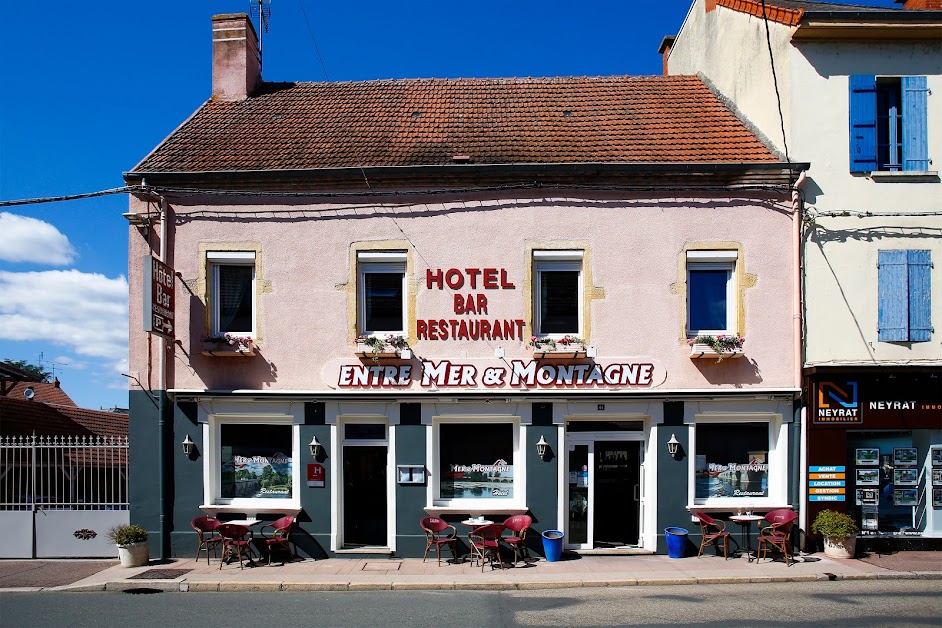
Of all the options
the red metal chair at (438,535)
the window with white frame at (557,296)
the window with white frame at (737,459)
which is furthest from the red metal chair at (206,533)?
the window with white frame at (737,459)

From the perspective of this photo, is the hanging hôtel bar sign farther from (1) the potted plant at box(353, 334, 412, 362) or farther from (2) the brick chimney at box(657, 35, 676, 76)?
(2) the brick chimney at box(657, 35, 676, 76)

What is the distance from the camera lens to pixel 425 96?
14.7 m

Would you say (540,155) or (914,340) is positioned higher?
(540,155)

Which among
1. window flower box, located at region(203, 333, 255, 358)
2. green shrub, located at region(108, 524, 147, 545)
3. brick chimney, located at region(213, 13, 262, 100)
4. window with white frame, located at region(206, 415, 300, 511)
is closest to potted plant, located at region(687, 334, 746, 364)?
window with white frame, located at region(206, 415, 300, 511)

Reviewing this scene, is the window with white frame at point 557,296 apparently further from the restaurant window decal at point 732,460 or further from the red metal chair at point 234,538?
the red metal chair at point 234,538

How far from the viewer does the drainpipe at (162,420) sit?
11531 millimetres

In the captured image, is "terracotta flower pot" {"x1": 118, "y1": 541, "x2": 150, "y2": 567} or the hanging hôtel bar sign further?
the hanging hôtel bar sign

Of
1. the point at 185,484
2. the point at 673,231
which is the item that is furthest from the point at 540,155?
the point at 185,484

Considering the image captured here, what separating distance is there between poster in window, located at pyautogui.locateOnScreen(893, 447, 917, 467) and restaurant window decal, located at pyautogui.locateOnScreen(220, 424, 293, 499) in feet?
35.2

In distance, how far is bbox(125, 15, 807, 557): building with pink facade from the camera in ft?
37.9

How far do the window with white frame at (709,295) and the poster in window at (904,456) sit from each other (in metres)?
3.64

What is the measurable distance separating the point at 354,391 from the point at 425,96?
7.05 meters

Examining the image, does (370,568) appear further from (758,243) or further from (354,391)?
(758,243)

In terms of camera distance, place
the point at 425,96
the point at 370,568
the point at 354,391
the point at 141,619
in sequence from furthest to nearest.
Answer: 1. the point at 425,96
2. the point at 354,391
3. the point at 370,568
4. the point at 141,619
